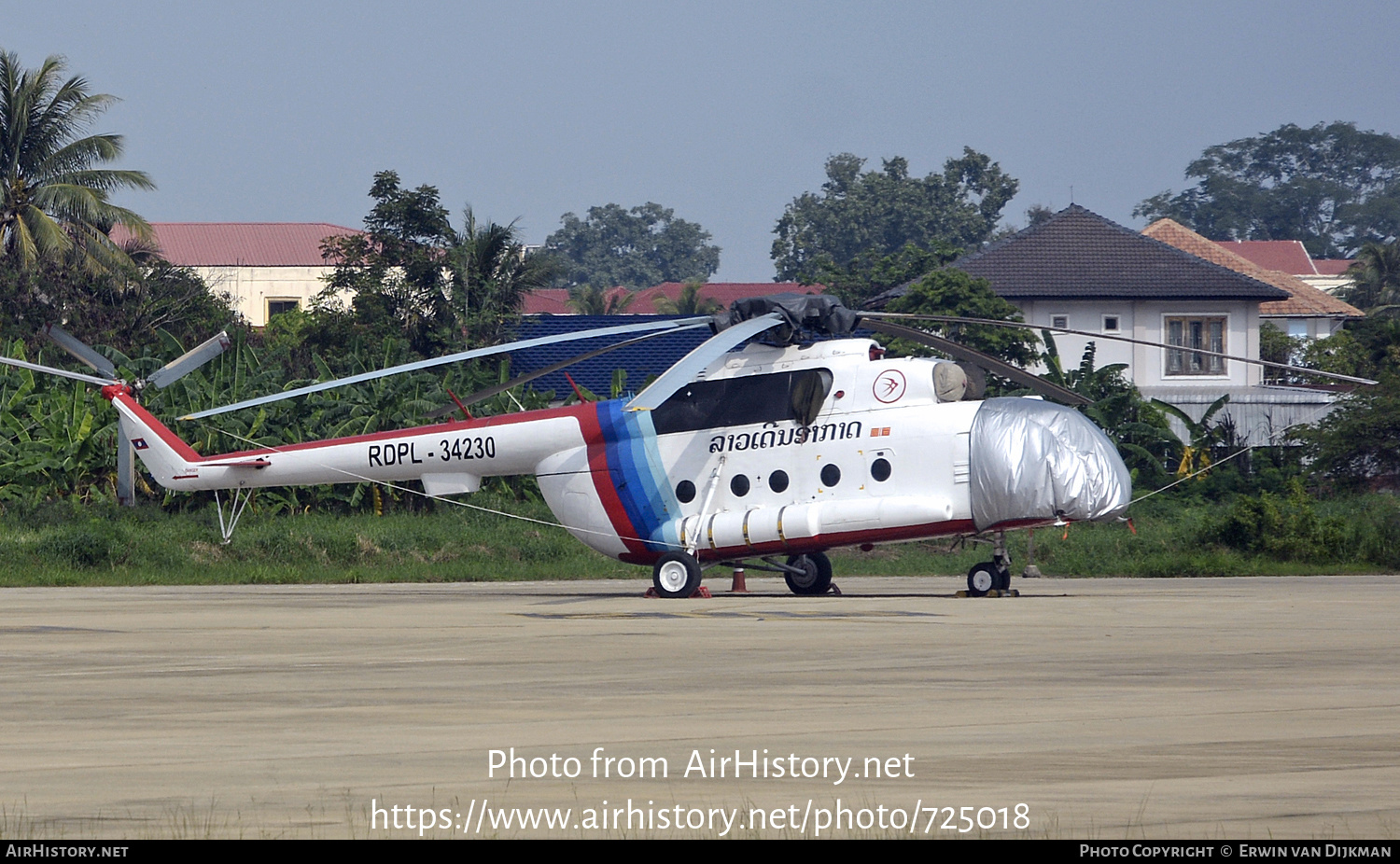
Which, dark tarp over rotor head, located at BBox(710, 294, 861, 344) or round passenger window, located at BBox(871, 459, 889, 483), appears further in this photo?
dark tarp over rotor head, located at BBox(710, 294, 861, 344)

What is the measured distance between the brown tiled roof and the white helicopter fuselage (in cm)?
5461

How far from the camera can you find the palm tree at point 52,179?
4003 cm

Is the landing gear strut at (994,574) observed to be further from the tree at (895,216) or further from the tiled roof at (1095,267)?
the tree at (895,216)

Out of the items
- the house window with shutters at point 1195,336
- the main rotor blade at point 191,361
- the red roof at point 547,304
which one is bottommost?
the main rotor blade at point 191,361

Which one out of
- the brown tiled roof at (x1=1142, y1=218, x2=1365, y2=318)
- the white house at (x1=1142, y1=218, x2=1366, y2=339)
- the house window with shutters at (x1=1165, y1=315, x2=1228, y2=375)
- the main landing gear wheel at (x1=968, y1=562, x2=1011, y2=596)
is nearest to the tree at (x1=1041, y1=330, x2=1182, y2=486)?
the house window with shutters at (x1=1165, y1=315, x2=1228, y2=375)

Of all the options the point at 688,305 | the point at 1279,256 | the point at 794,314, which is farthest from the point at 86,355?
the point at 1279,256

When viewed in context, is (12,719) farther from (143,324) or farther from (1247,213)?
(1247,213)

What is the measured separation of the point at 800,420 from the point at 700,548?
2.04 meters

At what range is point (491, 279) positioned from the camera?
140 ft

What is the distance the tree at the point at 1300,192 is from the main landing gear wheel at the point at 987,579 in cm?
15129

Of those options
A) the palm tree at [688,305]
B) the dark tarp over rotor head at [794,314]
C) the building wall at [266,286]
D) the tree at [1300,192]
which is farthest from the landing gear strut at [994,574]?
the tree at [1300,192]

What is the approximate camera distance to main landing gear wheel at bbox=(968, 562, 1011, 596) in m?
19.6

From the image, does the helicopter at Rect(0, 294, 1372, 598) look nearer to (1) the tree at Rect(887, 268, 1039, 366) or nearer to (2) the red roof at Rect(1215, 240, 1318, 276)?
(1) the tree at Rect(887, 268, 1039, 366)

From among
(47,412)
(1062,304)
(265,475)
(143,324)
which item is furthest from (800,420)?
(1062,304)
